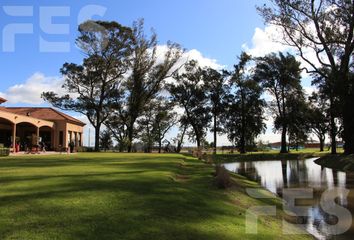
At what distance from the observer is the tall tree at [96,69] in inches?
2512

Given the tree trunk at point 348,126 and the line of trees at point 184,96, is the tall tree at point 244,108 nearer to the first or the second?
the line of trees at point 184,96

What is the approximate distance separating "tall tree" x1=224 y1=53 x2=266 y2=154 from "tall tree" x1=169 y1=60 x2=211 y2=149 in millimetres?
4478

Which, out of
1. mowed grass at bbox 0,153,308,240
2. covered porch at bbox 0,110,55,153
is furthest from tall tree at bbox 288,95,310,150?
mowed grass at bbox 0,153,308,240

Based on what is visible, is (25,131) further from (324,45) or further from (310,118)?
(310,118)

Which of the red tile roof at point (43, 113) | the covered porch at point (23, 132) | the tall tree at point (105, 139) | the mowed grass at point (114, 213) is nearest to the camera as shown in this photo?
the mowed grass at point (114, 213)

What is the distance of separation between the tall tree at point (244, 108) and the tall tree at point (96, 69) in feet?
70.6

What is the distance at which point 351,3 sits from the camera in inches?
1710

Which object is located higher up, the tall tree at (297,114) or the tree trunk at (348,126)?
the tall tree at (297,114)

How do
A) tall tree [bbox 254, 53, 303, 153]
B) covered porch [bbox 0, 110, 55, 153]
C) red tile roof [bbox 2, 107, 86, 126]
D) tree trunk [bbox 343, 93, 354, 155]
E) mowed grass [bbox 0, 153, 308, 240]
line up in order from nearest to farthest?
1. mowed grass [bbox 0, 153, 308, 240]
2. tree trunk [bbox 343, 93, 354, 155]
3. covered porch [bbox 0, 110, 55, 153]
4. red tile roof [bbox 2, 107, 86, 126]
5. tall tree [bbox 254, 53, 303, 153]

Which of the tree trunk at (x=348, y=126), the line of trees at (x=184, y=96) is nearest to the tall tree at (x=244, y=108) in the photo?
the line of trees at (x=184, y=96)

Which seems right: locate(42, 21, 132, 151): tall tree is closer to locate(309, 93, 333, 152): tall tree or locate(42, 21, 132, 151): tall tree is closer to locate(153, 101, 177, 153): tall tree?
locate(153, 101, 177, 153): tall tree

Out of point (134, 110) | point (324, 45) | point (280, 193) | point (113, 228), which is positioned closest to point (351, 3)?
point (324, 45)

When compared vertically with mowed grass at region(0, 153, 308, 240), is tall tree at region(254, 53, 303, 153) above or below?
above

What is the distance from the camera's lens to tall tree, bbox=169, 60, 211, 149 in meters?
77.7
